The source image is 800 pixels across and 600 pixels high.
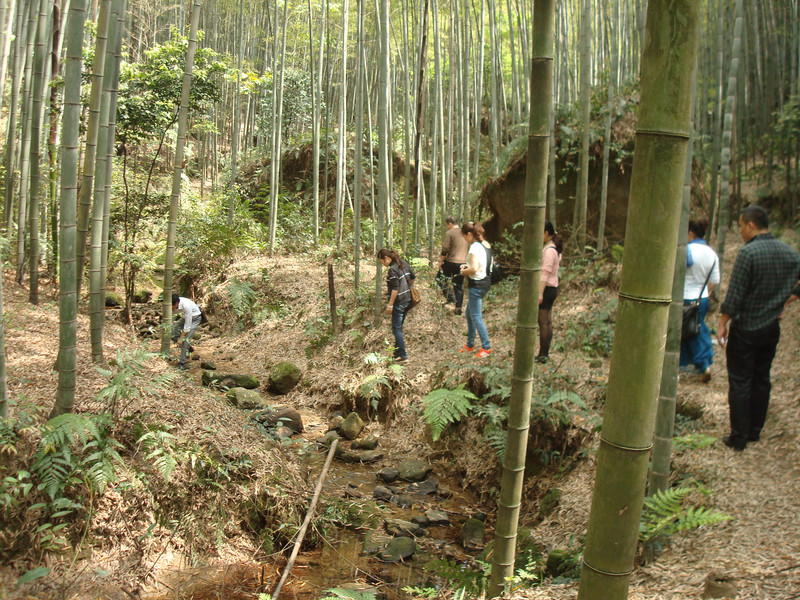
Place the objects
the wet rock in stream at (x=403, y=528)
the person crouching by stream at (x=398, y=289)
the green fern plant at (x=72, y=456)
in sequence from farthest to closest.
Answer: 1. the person crouching by stream at (x=398, y=289)
2. the wet rock in stream at (x=403, y=528)
3. the green fern plant at (x=72, y=456)

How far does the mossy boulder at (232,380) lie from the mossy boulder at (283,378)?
229 mm

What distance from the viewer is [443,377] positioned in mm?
5582

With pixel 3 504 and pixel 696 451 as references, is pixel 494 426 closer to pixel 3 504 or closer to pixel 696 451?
pixel 696 451

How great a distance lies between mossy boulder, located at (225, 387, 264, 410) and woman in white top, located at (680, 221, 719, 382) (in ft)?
13.4

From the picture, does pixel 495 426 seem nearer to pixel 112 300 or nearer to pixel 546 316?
pixel 546 316

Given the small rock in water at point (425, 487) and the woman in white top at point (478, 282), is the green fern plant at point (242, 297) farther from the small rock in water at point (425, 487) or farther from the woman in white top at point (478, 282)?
the small rock in water at point (425, 487)

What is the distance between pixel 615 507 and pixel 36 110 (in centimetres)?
669

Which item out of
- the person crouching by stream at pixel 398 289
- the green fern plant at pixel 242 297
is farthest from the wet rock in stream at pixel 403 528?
the green fern plant at pixel 242 297

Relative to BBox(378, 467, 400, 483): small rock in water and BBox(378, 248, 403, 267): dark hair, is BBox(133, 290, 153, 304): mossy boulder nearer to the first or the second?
BBox(378, 248, 403, 267): dark hair

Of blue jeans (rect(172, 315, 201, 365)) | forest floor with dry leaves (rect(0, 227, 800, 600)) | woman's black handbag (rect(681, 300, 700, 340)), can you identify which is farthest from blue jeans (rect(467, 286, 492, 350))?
blue jeans (rect(172, 315, 201, 365))

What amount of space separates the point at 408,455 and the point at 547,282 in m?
2.12

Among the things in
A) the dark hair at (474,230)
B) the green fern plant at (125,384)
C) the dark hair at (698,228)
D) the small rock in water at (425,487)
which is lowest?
the small rock in water at (425,487)

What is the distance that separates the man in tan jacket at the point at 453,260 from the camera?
7543mm

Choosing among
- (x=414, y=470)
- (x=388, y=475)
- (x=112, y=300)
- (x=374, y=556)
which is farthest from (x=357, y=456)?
(x=112, y=300)
